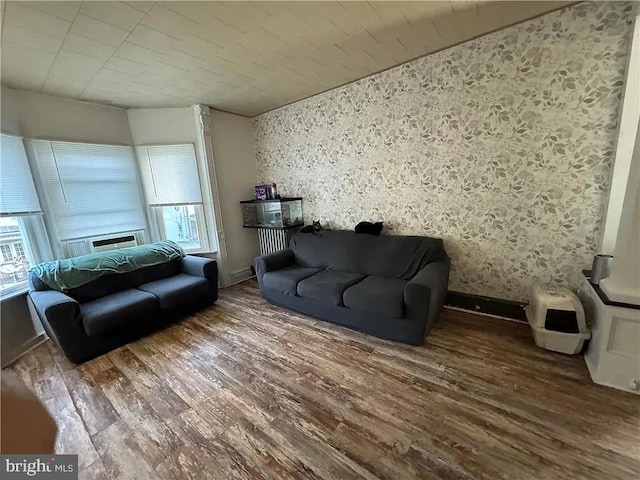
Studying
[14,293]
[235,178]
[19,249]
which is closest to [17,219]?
[19,249]

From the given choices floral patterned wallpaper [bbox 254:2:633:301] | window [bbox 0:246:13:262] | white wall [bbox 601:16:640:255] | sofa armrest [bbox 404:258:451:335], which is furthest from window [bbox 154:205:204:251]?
white wall [bbox 601:16:640:255]

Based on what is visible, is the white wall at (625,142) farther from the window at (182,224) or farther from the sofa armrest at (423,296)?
the window at (182,224)

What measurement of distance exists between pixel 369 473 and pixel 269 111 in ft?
13.9

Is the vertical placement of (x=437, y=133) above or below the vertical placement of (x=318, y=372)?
above

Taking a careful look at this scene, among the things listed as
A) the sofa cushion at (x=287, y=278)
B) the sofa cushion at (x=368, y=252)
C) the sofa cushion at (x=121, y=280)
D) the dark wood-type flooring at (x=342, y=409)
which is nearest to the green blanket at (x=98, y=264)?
the sofa cushion at (x=121, y=280)

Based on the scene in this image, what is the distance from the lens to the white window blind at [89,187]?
2900 mm

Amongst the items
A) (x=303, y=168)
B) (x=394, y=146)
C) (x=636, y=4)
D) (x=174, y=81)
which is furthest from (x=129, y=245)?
(x=636, y=4)

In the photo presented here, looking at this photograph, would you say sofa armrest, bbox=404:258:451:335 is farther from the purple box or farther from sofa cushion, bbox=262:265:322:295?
the purple box

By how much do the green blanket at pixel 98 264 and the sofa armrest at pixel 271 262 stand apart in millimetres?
1116

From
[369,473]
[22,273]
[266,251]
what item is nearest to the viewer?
[369,473]

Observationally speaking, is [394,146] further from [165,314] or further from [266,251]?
[165,314]

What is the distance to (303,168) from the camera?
385cm

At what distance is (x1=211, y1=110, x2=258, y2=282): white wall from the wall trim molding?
3.01 m

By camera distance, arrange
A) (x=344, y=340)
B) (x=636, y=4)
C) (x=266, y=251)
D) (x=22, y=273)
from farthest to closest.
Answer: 1. (x=266, y=251)
2. (x=22, y=273)
3. (x=344, y=340)
4. (x=636, y=4)
